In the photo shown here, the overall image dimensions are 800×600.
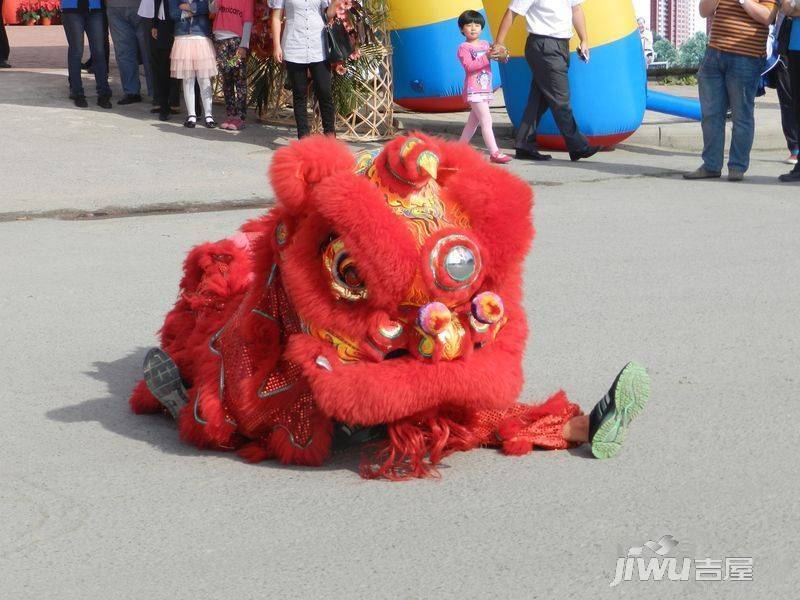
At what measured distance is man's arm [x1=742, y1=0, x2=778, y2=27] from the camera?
8914mm

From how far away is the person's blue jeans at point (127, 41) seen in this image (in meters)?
11.9

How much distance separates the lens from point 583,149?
10.3m

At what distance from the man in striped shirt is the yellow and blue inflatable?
3.04m

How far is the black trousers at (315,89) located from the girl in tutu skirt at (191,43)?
1.04 m

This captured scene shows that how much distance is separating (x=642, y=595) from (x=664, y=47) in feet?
59.5

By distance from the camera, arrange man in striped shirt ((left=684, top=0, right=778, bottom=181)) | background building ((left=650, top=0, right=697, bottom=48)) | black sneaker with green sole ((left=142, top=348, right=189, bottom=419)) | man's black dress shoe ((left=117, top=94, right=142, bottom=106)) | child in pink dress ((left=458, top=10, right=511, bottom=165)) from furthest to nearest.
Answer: background building ((left=650, top=0, right=697, bottom=48)) < man's black dress shoe ((left=117, top=94, right=142, bottom=106)) < child in pink dress ((left=458, top=10, right=511, bottom=165)) < man in striped shirt ((left=684, top=0, right=778, bottom=181)) < black sneaker with green sole ((left=142, top=348, right=189, bottom=419))

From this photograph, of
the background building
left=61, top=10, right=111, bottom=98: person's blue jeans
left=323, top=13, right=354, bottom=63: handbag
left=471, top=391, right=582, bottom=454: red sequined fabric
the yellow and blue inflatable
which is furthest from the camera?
the background building

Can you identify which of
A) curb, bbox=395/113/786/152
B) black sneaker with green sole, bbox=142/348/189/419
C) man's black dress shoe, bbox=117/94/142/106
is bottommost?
curb, bbox=395/113/786/152

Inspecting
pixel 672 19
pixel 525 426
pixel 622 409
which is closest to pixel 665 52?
pixel 672 19

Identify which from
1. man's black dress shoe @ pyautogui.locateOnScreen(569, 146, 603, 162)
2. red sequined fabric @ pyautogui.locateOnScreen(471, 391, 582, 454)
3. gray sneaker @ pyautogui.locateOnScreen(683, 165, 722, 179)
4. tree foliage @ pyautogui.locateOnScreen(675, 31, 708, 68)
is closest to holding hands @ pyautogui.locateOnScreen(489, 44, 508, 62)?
man's black dress shoe @ pyautogui.locateOnScreen(569, 146, 603, 162)

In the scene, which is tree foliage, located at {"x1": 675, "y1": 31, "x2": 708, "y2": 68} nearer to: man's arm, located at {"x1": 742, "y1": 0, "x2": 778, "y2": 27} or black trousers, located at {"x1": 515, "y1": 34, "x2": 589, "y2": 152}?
black trousers, located at {"x1": 515, "y1": 34, "x2": 589, "y2": 152}

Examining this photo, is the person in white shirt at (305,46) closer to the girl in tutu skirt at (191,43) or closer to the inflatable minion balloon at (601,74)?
the girl in tutu skirt at (191,43)

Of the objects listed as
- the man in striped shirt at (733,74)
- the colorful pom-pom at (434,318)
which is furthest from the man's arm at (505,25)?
the colorful pom-pom at (434,318)

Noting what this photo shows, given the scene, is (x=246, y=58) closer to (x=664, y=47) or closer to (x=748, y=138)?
(x=748, y=138)
